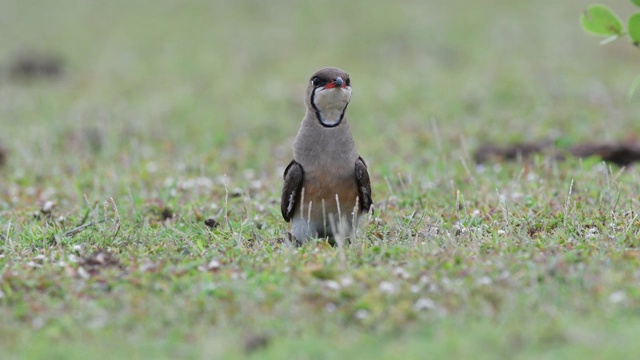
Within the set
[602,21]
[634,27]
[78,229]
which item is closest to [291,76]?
[78,229]

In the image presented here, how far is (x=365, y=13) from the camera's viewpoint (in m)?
19.6

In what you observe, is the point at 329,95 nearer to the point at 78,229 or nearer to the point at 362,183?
the point at 362,183

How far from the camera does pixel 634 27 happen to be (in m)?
6.28

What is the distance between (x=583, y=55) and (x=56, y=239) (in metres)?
11.8

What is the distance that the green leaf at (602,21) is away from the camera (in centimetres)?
636

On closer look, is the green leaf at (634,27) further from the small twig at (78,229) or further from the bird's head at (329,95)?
the small twig at (78,229)

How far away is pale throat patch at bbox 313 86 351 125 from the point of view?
6.52 metres

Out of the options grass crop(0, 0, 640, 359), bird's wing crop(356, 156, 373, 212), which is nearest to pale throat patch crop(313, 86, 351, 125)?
bird's wing crop(356, 156, 373, 212)

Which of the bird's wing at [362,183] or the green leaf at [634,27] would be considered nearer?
the green leaf at [634,27]

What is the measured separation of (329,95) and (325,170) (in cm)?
53

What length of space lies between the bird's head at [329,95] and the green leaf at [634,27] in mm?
1950

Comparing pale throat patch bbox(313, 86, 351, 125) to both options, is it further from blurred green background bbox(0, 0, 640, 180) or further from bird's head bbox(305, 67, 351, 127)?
blurred green background bbox(0, 0, 640, 180)

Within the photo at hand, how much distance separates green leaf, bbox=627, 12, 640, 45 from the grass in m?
1.26

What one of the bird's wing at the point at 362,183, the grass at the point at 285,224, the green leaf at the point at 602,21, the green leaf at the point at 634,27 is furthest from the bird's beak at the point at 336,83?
the green leaf at the point at 634,27
